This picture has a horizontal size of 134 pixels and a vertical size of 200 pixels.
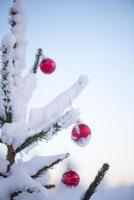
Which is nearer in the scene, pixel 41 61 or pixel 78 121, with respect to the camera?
pixel 78 121

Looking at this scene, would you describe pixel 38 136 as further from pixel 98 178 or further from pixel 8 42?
pixel 8 42

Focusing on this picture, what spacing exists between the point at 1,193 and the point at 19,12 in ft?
6.05

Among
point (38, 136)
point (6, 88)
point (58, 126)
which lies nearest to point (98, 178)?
point (58, 126)

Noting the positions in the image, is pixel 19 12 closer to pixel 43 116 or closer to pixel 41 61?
pixel 41 61

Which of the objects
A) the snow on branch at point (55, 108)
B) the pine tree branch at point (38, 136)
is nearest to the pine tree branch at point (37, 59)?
the snow on branch at point (55, 108)

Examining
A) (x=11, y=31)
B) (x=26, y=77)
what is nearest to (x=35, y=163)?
(x=26, y=77)

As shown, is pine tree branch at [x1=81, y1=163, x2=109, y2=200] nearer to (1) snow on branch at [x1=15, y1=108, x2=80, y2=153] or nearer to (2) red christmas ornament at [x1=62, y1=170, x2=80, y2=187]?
(2) red christmas ornament at [x1=62, y1=170, x2=80, y2=187]

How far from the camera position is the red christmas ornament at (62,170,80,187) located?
2.75 m

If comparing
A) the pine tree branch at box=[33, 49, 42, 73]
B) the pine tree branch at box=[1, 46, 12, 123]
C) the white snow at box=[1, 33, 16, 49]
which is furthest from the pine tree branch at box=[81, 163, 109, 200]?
the pine tree branch at box=[33, 49, 42, 73]

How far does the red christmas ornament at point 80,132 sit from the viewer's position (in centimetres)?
260

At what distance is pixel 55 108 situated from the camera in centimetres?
271

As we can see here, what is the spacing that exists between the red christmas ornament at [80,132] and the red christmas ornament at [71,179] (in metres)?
0.44

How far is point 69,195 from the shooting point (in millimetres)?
2803

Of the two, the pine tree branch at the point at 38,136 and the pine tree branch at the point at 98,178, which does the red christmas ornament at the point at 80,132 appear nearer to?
the pine tree branch at the point at 38,136
